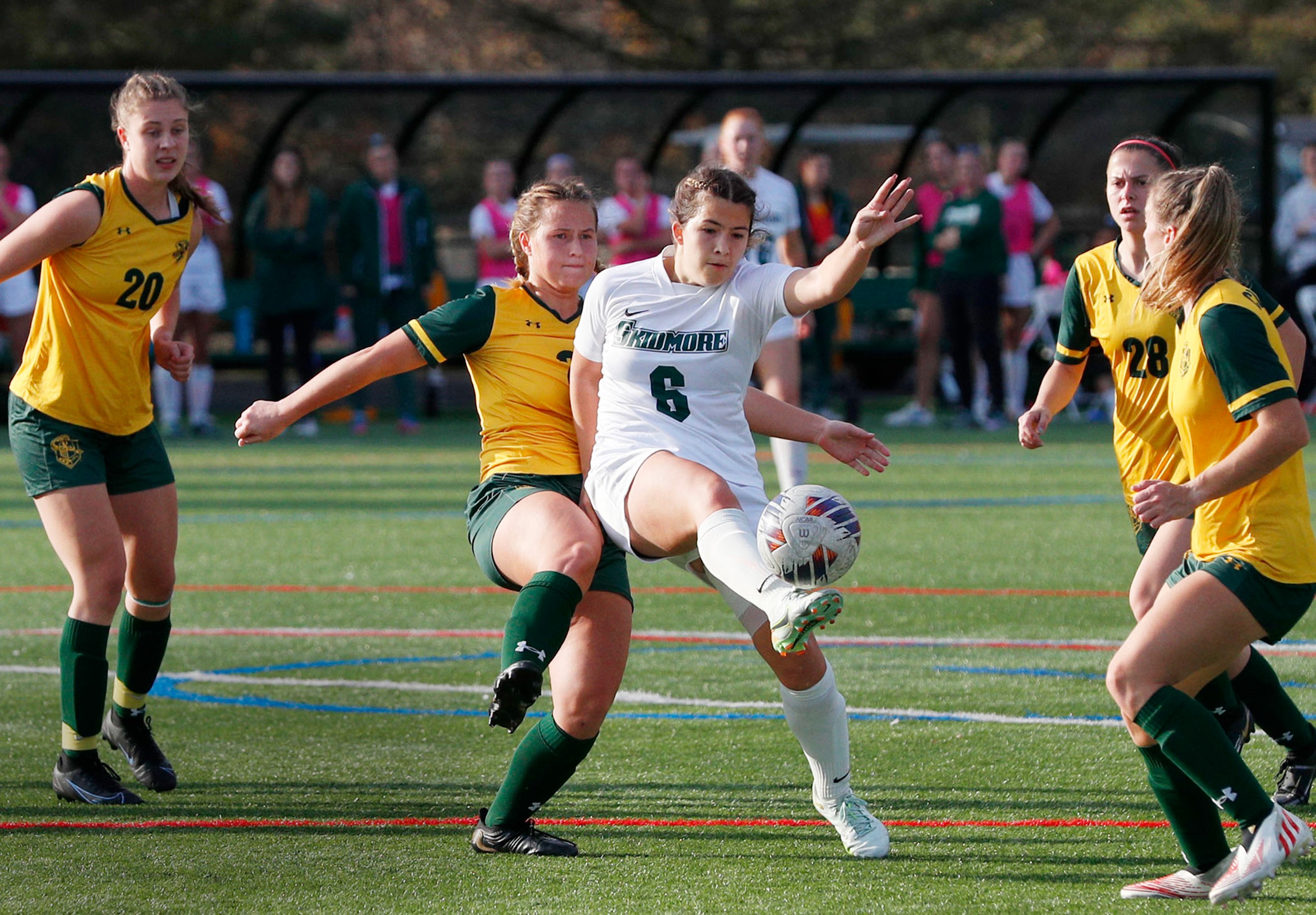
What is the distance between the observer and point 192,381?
15930mm

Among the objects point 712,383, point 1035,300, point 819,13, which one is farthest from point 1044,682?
point 819,13

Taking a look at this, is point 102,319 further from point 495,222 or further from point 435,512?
point 495,222

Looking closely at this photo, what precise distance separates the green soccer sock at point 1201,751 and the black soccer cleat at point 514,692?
53.6 inches

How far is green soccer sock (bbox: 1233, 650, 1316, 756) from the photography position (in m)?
4.91

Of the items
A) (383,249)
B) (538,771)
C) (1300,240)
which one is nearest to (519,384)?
(538,771)

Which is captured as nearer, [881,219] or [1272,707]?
[881,219]

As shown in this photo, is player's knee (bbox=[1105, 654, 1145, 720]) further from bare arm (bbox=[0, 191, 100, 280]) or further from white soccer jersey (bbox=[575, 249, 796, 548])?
bare arm (bbox=[0, 191, 100, 280])

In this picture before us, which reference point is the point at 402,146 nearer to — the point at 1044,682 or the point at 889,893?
the point at 1044,682

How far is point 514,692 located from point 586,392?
1.00m

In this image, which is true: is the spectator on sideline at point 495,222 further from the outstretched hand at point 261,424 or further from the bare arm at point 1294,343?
the bare arm at point 1294,343

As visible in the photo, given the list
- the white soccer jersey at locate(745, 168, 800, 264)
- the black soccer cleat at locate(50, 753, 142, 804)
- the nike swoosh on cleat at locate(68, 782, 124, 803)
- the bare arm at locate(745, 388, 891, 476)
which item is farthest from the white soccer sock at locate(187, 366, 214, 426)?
the bare arm at locate(745, 388, 891, 476)

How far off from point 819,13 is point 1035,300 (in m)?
17.3

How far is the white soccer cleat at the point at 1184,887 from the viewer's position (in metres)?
4.05

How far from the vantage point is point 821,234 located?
16688 mm
